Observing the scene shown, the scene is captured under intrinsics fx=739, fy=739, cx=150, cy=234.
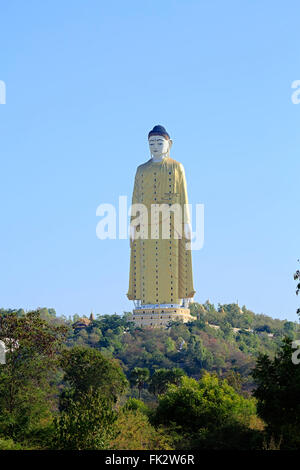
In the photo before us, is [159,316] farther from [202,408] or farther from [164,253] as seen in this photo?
[202,408]

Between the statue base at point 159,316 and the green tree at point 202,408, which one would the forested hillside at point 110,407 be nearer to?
the green tree at point 202,408

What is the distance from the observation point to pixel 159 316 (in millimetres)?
99562

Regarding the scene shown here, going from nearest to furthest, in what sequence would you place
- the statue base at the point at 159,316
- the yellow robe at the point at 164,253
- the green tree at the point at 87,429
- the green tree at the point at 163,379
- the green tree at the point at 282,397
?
the green tree at the point at 87,429 < the green tree at the point at 282,397 < the green tree at the point at 163,379 < the statue base at the point at 159,316 < the yellow robe at the point at 164,253

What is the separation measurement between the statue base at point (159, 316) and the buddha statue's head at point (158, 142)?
68.6 ft

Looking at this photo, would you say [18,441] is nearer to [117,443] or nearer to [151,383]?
[117,443]

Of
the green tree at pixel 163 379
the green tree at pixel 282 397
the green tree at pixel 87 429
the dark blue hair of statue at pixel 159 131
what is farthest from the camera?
the dark blue hair of statue at pixel 159 131

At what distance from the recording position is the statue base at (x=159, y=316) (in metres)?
99.1

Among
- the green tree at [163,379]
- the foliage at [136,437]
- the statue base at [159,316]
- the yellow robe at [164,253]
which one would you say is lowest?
the foliage at [136,437]

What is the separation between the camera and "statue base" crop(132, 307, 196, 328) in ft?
325

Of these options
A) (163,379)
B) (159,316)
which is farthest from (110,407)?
(159,316)

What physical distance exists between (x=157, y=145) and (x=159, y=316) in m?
23.3

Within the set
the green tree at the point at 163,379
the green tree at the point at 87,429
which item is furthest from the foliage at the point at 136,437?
the green tree at the point at 163,379
